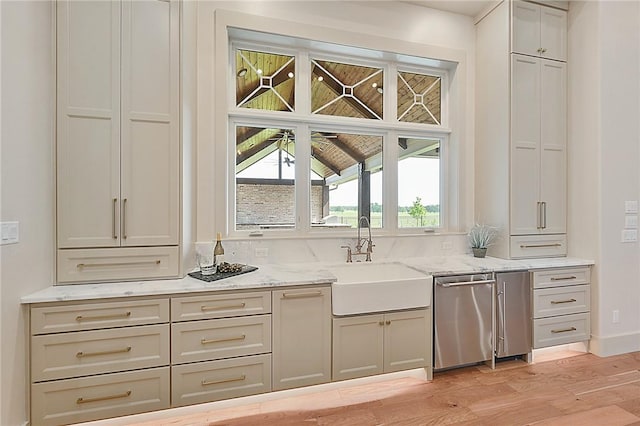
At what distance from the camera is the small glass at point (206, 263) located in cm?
242

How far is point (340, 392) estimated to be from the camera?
251 cm

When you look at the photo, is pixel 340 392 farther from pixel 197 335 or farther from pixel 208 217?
pixel 208 217

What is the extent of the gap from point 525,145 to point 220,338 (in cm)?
325

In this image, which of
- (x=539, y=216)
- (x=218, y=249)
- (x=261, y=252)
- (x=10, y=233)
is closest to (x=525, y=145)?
(x=539, y=216)

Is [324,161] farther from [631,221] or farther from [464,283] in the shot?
[631,221]

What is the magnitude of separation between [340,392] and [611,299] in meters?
2.80

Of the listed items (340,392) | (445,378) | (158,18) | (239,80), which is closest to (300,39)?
(239,80)

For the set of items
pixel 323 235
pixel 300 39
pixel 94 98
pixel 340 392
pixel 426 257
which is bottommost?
pixel 340 392

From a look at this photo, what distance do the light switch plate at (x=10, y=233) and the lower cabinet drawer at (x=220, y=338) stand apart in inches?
38.3

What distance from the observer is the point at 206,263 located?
2.59 metres

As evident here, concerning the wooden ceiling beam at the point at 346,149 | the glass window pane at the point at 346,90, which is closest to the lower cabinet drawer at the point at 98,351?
the wooden ceiling beam at the point at 346,149

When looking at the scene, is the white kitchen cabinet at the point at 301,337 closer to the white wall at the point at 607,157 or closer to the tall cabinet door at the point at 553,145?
the tall cabinet door at the point at 553,145

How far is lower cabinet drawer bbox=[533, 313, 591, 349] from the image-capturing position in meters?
2.97

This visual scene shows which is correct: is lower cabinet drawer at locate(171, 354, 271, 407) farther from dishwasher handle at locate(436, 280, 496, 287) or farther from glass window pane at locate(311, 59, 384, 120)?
glass window pane at locate(311, 59, 384, 120)
